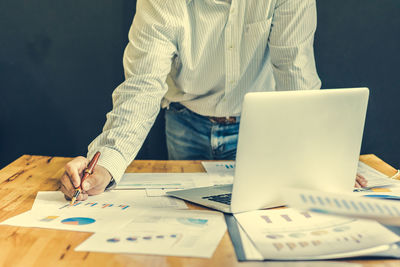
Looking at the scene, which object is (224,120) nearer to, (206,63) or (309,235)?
(206,63)

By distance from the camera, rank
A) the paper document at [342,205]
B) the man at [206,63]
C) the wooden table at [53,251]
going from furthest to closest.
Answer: the man at [206,63], the wooden table at [53,251], the paper document at [342,205]

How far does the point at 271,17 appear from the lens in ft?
5.23

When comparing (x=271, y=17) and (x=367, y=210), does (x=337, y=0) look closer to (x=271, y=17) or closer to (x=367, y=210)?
(x=271, y=17)

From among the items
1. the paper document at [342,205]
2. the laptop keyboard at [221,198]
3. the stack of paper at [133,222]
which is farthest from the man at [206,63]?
the paper document at [342,205]

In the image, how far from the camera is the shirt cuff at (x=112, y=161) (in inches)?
49.9

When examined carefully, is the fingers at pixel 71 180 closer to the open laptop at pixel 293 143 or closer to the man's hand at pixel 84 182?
the man's hand at pixel 84 182

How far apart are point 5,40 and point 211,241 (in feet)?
6.57

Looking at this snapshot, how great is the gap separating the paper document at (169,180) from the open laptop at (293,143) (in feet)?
0.83

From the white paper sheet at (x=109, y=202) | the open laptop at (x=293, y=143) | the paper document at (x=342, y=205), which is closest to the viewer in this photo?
the paper document at (x=342, y=205)

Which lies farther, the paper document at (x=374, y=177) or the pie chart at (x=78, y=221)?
the paper document at (x=374, y=177)

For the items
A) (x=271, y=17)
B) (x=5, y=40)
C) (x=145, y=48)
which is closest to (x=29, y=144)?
(x=5, y=40)

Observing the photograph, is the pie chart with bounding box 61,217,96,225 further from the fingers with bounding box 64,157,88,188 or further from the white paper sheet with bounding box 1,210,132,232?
the fingers with bounding box 64,157,88,188

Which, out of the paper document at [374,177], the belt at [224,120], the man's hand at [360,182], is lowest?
the paper document at [374,177]

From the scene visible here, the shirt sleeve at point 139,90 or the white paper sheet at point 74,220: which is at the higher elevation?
the shirt sleeve at point 139,90
